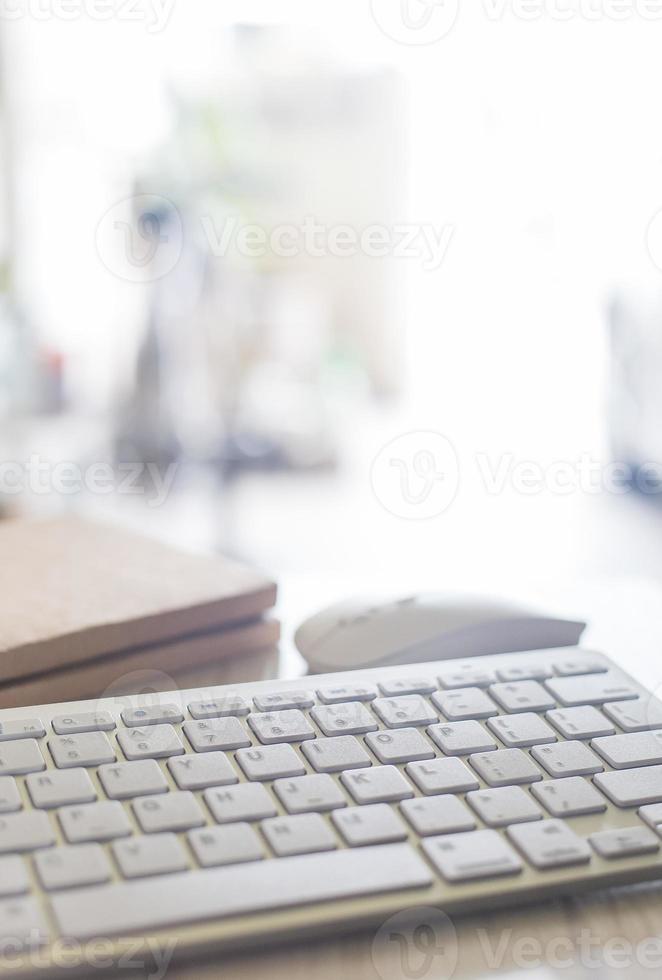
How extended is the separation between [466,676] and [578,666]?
0.05 m

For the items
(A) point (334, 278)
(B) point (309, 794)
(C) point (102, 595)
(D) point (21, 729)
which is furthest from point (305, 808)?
(A) point (334, 278)

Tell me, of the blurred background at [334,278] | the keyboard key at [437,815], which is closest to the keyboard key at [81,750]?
the keyboard key at [437,815]

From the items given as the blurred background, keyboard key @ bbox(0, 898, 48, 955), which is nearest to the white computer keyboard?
keyboard key @ bbox(0, 898, 48, 955)

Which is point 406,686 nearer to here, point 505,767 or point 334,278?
point 505,767

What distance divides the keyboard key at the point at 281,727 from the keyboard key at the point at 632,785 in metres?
0.11

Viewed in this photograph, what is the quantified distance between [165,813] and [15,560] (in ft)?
0.91

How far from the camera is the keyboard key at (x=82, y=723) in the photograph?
14.4 inches

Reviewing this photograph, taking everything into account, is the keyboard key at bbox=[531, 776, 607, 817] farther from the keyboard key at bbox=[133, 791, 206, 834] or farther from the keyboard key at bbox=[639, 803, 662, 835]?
the keyboard key at bbox=[133, 791, 206, 834]

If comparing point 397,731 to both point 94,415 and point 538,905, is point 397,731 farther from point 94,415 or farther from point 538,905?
point 94,415

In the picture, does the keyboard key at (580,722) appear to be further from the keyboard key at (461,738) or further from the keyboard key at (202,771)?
the keyboard key at (202,771)

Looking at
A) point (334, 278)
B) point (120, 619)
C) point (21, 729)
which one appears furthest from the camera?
point (334, 278)

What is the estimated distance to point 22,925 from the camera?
0.26m

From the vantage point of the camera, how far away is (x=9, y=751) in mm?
345

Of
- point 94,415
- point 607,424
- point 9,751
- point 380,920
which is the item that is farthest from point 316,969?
point 94,415
